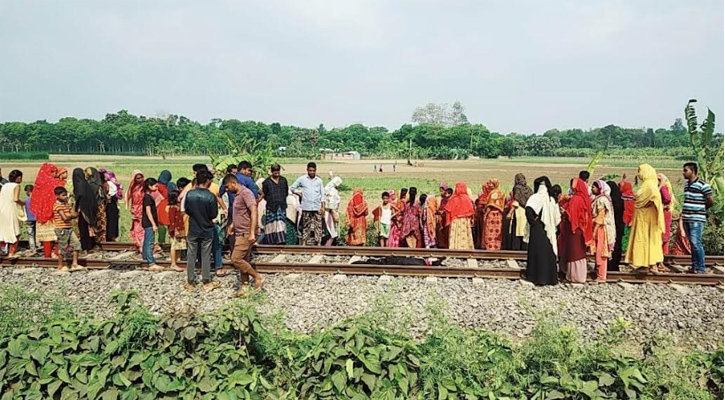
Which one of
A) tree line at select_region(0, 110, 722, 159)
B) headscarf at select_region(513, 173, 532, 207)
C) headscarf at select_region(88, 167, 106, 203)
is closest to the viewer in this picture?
headscarf at select_region(513, 173, 532, 207)

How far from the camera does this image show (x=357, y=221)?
34.2 ft

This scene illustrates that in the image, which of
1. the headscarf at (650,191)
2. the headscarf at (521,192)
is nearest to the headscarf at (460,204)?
the headscarf at (521,192)

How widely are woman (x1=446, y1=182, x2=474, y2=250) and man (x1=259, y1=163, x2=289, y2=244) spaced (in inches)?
118

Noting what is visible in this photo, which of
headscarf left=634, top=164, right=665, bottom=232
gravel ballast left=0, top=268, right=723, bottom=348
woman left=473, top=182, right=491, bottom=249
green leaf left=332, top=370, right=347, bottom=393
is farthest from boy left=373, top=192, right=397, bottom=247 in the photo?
green leaf left=332, top=370, right=347, bottom=393

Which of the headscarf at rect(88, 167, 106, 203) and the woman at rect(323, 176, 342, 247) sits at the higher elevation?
the headscarf at rect(88, 167, 106, 203)

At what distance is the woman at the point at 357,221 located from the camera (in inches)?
407

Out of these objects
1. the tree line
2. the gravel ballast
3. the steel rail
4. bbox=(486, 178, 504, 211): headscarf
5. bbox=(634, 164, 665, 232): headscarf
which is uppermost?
the tree line

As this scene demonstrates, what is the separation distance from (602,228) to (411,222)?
10.7ft

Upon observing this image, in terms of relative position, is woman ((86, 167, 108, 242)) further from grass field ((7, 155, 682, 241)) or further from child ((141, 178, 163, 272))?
grass field ((7, 155, 682, 241))

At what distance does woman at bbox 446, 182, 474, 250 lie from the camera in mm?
9453

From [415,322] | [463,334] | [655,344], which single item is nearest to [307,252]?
[415,322]

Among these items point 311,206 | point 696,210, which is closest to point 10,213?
point 311,206

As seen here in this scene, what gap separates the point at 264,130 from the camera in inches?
4454

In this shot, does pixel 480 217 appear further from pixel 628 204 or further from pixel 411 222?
pixel 628 204
